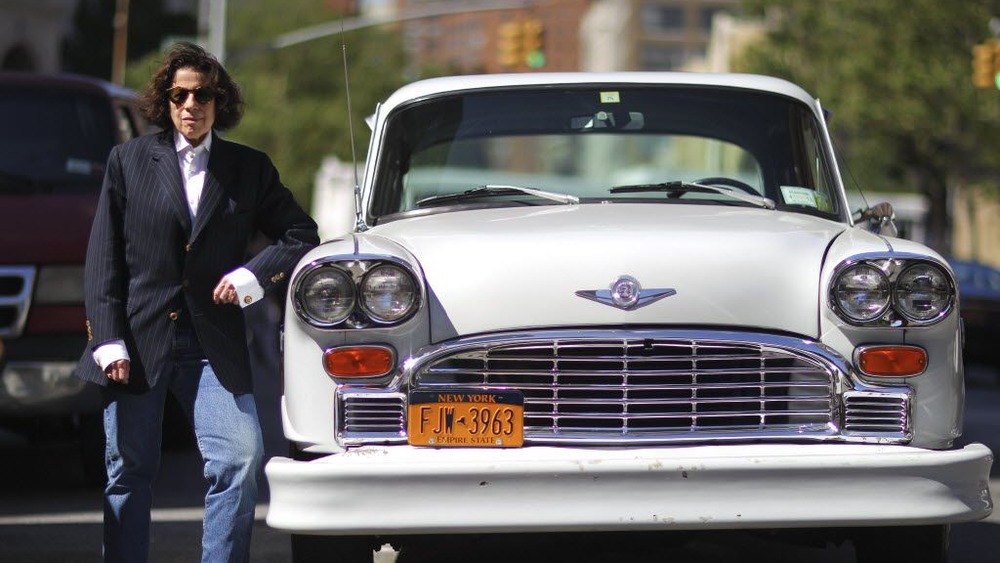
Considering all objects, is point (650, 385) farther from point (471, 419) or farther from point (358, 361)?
point (358, 361)

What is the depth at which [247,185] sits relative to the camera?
5.32 meters

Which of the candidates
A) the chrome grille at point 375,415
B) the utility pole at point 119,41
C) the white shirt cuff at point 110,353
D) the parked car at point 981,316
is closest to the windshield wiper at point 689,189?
the chrome grille at point 375,415

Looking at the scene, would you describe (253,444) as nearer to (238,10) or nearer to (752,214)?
(752,214)

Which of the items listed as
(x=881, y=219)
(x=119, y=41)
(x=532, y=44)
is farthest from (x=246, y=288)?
(x=119, y=41)

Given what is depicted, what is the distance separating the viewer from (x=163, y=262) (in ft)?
16.9

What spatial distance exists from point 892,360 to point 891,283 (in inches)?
8.8

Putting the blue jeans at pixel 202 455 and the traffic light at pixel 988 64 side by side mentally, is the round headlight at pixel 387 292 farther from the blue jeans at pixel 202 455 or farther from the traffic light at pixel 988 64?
the traffic light at pixel 988 64

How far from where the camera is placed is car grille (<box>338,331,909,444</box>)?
503 centimetres

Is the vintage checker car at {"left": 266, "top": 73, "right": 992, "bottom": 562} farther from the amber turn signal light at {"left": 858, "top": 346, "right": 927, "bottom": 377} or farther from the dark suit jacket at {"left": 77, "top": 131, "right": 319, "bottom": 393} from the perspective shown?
the dark suit jacket at {"left": 77, "top": 131, "right": 319, "bottom": 393}

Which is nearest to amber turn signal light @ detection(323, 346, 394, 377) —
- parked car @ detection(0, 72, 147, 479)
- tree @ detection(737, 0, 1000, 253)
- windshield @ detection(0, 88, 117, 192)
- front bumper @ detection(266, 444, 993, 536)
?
front bumper @ detection(266, 444, 993, 536)

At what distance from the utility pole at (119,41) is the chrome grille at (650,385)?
3579cm

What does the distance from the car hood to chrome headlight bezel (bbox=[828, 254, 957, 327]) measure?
0.07m

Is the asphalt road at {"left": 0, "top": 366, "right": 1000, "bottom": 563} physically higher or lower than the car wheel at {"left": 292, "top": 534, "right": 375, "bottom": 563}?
lower

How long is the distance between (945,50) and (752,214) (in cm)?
3217
